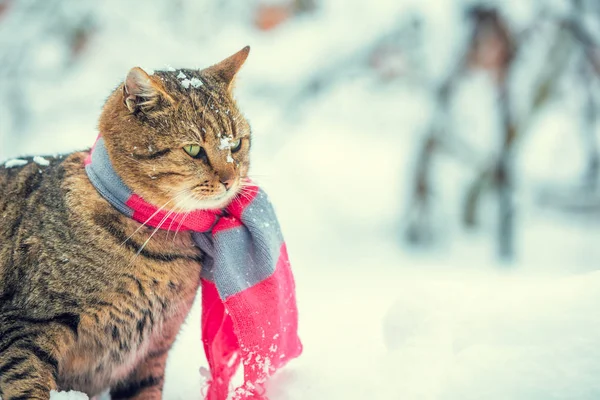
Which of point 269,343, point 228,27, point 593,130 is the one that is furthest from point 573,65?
point 269,343

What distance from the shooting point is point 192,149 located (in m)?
1.55

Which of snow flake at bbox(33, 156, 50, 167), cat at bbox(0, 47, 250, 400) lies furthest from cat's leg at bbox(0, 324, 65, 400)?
snow flake at bbox(33, 156, 50, 167)

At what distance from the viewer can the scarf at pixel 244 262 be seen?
155cm

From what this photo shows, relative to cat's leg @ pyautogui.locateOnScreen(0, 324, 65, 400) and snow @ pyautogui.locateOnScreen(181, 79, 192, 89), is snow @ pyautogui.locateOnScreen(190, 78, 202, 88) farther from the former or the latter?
cat's leg @ pyautogui.locateOnScreen(0, 324, 65, 400)

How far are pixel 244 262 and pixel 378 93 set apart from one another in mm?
5313

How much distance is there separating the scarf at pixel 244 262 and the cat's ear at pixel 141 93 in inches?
5.8

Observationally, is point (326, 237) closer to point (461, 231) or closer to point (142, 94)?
point (461, 231)

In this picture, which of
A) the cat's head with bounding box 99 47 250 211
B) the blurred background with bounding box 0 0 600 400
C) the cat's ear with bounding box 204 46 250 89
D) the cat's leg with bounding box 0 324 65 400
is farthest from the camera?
the blurred background with bounding box 0 0 600 400

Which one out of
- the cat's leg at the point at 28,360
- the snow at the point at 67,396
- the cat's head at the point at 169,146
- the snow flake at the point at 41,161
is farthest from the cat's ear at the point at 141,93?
the snow at the point at 67,396

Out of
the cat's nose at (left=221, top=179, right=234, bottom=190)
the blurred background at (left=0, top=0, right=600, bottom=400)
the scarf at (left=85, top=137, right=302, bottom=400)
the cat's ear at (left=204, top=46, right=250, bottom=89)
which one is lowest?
the scarf at (left=85, top=137, right=302, bottom=400)

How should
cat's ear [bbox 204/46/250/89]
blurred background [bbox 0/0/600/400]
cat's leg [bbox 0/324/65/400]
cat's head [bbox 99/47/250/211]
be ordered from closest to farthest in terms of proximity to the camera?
cat's leg [bbox 0/324/65/400] → cat's head [bbox 99/47/250/211] → cat's ear [bbox 204/46/250/89] → blurred background [bbox 0/0/600/400]

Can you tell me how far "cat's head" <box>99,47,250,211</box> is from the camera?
1528mm

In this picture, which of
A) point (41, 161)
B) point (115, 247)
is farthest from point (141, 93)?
point (41, 161)

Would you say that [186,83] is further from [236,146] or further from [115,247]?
[115,247]
